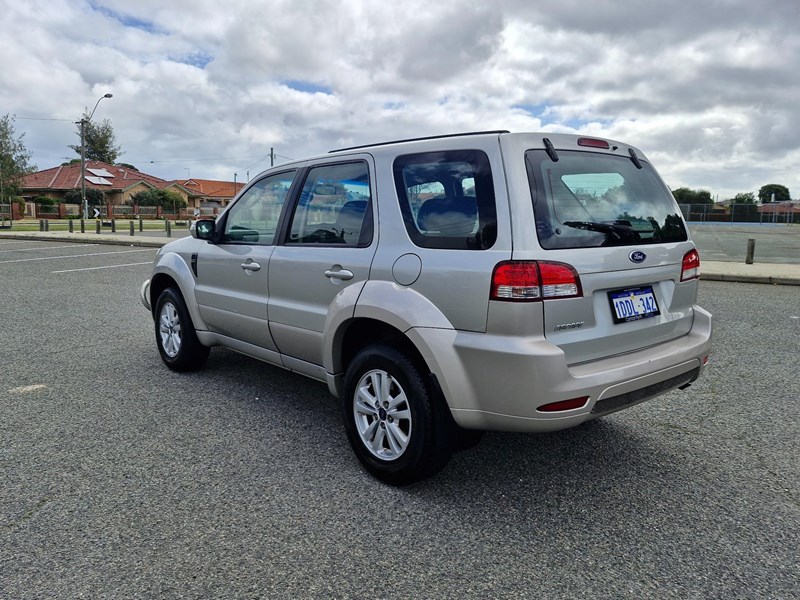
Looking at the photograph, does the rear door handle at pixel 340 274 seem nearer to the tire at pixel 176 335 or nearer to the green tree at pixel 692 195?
the tire at pixel 176 335

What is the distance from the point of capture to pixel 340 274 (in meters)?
3.38

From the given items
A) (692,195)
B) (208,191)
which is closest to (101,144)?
(208,191)

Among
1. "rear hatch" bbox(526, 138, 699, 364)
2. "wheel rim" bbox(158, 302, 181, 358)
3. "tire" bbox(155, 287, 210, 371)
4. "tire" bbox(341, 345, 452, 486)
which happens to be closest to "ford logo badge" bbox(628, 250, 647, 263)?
"rear hatch" bbox(526, 138, 699, 364)

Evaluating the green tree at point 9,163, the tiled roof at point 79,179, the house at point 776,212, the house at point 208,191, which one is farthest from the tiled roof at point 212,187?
the house at point 776,212

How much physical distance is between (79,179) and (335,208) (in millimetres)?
74435

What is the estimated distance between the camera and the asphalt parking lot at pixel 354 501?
93.2 inches

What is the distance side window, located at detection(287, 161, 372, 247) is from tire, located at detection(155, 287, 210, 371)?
1590mm

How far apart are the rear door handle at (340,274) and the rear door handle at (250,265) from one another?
2.75 feet

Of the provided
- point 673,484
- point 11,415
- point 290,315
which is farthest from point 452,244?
point 11,415

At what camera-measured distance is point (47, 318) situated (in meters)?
7.56

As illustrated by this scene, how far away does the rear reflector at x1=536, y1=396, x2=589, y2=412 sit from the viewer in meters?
2.65

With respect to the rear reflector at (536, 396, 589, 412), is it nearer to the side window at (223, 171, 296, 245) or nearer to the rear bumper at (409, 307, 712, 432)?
the rear bumper at (409, 307, 712, 432)

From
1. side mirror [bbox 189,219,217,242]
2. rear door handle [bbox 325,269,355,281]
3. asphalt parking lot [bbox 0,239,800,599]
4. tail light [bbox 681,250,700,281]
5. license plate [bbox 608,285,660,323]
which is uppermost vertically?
side mirror [bbox 189,219,217,242]

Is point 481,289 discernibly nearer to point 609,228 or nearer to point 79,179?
point 609,228
